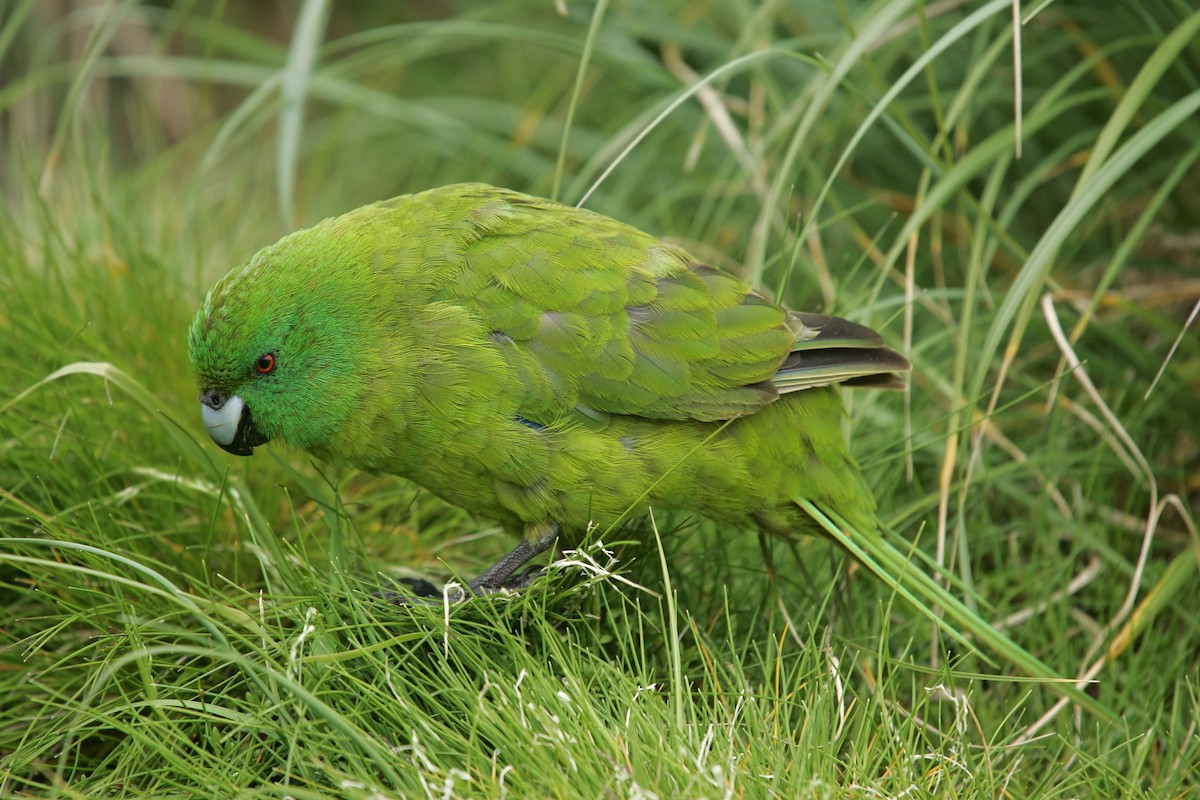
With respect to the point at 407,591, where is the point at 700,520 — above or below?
below

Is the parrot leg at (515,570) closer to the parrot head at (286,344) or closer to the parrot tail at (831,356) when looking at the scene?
the parrot head at (286,344)

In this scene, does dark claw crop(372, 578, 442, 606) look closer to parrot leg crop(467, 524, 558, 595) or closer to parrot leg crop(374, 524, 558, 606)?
parrot leg crop(374, 524, 558, 606)

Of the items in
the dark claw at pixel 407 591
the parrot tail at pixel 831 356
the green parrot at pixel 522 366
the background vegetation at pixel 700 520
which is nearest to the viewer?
the background vegetation at pixel 700 520

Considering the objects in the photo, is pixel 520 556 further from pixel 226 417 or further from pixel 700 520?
pixel 226 417

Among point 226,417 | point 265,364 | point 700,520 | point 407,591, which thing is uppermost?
point 265,364

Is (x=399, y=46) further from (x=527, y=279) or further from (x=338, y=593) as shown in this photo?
(x=338, y=593)

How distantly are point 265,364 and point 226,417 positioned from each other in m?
0.15

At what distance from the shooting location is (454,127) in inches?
173

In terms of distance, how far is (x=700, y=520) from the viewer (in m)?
2.89

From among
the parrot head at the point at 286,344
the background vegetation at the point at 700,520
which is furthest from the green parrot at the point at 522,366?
the background vegetation at the point at 700,520

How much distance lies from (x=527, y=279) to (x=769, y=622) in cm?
97

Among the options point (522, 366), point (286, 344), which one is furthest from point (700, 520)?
point (286, 344)

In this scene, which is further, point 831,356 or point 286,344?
point 831,356

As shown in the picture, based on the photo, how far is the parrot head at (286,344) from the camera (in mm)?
2459
